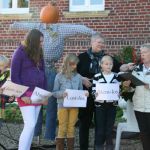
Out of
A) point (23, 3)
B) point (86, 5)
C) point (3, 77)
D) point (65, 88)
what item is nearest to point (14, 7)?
point (23, 3)

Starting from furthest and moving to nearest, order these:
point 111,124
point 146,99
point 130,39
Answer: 1. point 130,39
2. point 111,124
3. point 146,99

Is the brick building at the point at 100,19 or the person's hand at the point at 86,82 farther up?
the brick building at the point at 100,19

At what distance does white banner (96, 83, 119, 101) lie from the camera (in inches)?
251

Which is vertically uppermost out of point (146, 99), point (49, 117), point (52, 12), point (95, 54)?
point (52, 12)

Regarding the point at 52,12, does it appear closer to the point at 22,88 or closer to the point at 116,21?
the point at 22,88

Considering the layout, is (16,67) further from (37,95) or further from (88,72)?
(88,72)

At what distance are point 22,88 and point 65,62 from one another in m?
0.81

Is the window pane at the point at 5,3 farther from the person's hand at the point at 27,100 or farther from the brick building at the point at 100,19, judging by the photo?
the person's hand at the point at 27,100

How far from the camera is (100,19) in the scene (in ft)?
38.5

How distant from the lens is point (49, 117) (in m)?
7.40

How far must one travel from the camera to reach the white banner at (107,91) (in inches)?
251

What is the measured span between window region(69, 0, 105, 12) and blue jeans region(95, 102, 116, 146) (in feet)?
19.1

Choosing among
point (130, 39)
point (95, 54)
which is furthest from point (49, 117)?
point (130, 39)

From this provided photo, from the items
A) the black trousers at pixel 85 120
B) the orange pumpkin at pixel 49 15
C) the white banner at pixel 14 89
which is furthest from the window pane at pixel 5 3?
the white banner at pixel 14 89
